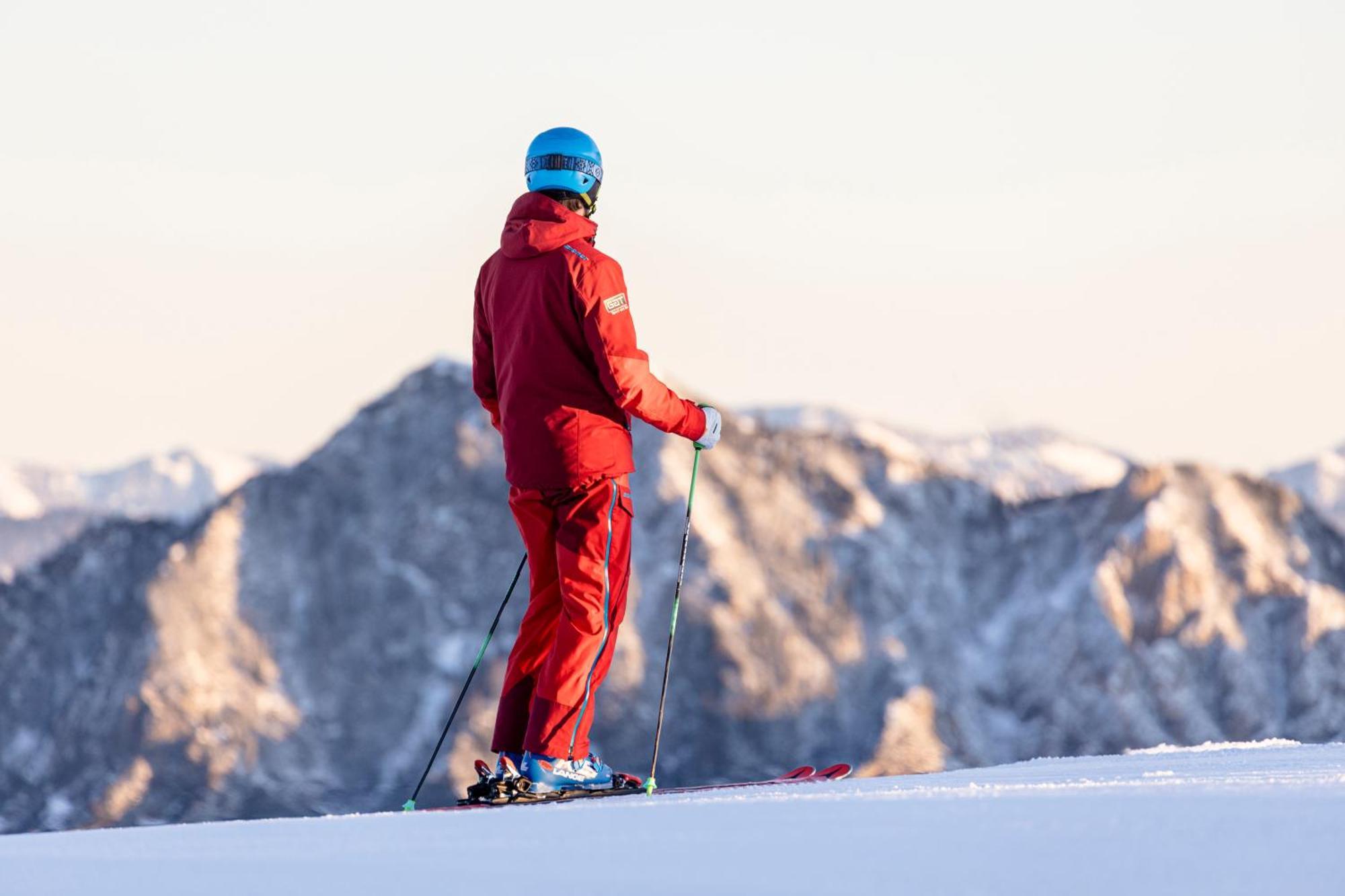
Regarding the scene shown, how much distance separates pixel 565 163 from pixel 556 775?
265 centimetres

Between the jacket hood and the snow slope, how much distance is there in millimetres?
2706

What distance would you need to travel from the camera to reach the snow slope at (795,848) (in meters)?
4.42

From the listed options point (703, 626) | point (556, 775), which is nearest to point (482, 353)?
point (556, 775)

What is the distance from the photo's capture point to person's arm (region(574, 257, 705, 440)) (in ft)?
25.2

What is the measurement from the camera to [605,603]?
26.6ft

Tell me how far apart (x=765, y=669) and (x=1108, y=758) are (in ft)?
217

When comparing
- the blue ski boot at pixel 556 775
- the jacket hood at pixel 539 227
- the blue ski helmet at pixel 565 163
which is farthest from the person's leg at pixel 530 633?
the blue ski helmet at pixel 565 163

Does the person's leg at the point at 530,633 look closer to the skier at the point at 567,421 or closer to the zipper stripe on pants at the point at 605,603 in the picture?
the skier at the point at 567,421

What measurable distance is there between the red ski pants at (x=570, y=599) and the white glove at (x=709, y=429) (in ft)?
1.35

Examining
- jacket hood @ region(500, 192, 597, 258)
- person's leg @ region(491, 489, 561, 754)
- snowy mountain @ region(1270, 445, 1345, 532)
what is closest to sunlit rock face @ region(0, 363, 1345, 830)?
snowy mountain @ region(1270, 445, 1345, 532)

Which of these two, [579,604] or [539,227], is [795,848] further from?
[539,227]

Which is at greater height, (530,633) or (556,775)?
(530,633)

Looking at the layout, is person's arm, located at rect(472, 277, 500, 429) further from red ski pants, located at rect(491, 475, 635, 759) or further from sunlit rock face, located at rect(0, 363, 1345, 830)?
sunlit rock face, located at rect(0, 363, 1345, 830)

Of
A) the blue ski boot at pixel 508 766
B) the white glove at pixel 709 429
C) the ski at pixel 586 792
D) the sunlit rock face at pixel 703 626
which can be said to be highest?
the white glove at pixel 709 429
